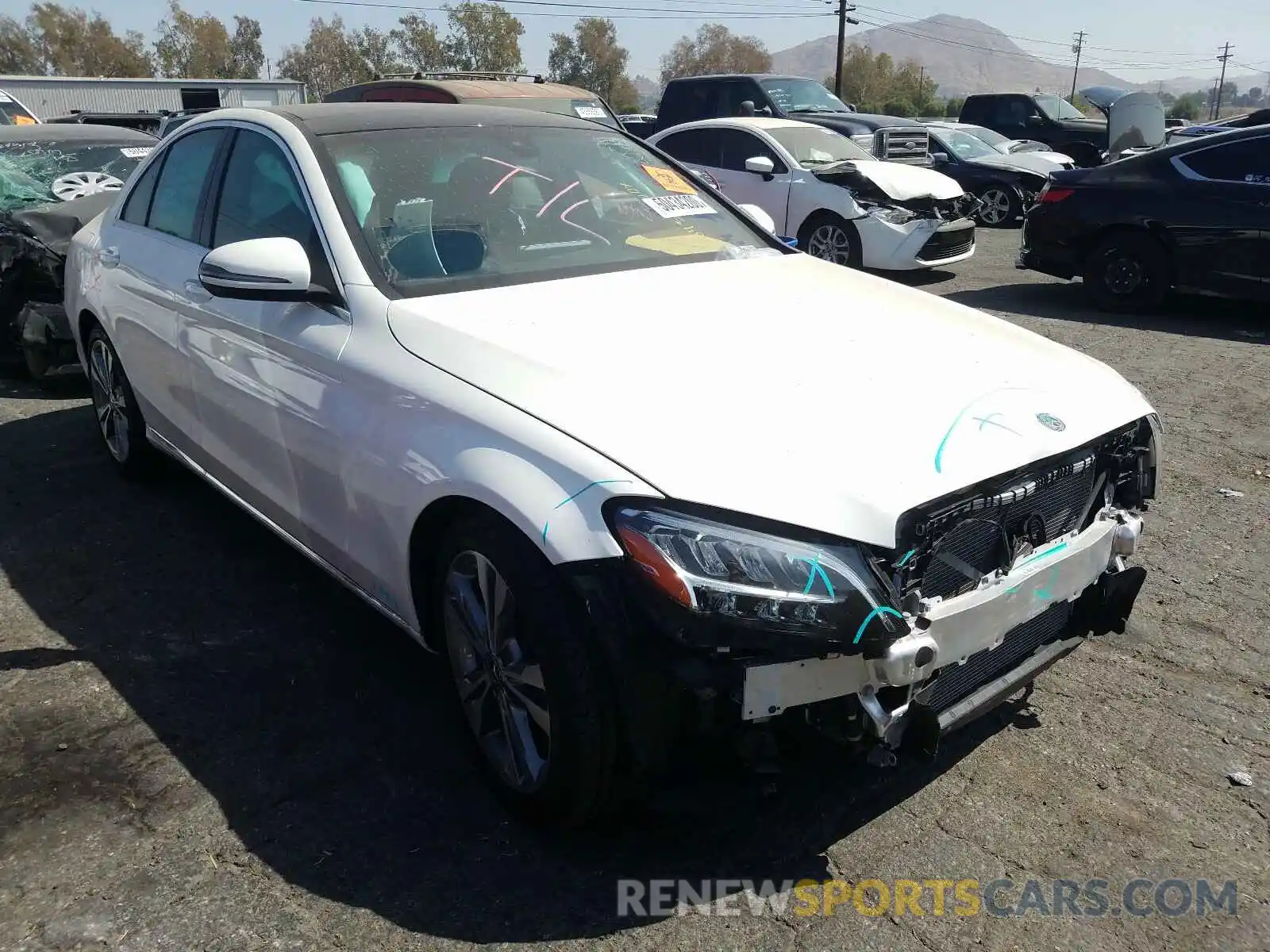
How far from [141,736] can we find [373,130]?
2.03m

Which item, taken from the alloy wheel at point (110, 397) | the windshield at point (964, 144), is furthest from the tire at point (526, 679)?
the windshield at point (964, 144)

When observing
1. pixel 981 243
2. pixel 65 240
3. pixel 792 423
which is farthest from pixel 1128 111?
pixel 792 423

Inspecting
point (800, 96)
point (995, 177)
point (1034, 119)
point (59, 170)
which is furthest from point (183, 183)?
point (1034, 119)

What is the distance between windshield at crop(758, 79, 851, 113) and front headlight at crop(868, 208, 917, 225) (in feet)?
16.4

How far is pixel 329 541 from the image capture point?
3.26 meters

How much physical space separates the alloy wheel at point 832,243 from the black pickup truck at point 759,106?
12.5ft

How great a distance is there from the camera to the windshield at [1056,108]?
819 inches

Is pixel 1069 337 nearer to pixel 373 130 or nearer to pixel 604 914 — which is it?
pixel 373 130

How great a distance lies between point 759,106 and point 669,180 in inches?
440

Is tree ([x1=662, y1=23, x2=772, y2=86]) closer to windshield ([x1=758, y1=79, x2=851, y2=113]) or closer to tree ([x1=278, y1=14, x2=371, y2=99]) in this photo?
tree ([x1=278, y1=14, x2=371, y2=99])

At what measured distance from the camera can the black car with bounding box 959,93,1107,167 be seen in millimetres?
20297

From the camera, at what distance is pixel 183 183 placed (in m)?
4.29

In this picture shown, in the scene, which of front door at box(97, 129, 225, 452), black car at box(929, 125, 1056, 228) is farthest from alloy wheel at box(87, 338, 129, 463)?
black car at box(929, 125, 1056, 228)

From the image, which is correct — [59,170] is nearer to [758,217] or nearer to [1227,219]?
[758,217]
